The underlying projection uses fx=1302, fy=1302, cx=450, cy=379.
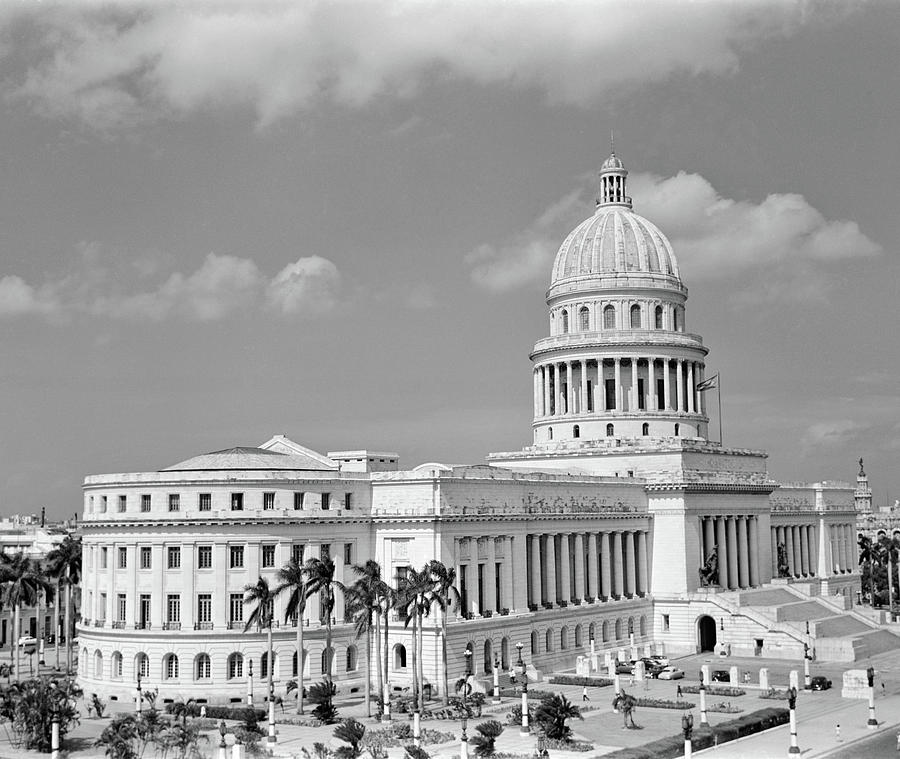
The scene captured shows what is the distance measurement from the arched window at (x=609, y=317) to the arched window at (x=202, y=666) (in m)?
64.7

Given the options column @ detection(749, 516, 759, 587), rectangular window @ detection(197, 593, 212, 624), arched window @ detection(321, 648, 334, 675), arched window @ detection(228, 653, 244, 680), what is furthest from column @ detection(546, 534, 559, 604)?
column @ detection(749, 516, 759, 587)

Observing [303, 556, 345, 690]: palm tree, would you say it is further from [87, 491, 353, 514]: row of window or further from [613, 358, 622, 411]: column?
[613, 358, 622, 411]: column

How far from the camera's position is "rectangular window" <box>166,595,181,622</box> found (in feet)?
307

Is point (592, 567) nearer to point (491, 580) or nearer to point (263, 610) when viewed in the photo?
point (491, 580)

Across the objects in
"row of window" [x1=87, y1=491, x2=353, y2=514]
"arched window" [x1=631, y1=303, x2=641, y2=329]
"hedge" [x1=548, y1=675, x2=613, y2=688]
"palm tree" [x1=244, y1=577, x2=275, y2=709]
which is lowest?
"hedge" [x1=548, y1=675, x2=613, y2=688]

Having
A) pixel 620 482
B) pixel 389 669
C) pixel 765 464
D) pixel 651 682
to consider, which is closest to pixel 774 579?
pixel 765 464

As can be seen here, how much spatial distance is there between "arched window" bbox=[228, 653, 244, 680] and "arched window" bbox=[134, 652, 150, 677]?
6.04 meters

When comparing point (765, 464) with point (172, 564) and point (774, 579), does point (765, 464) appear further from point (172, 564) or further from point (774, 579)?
point (172, 564)

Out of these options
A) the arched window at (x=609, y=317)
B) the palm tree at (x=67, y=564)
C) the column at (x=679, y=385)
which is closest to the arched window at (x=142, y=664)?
the palm tree at (x=67, y=564)

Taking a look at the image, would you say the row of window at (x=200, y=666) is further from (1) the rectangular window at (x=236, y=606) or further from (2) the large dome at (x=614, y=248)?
(2) the large dome at (x=614, y=248)

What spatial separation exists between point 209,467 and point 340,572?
12.9 meters

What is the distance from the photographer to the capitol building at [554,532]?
94.2 m

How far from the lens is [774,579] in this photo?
472 ft

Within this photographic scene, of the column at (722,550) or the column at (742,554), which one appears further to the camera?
the column at (742,554)
